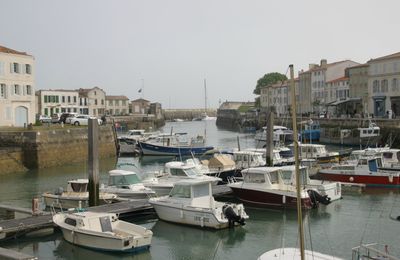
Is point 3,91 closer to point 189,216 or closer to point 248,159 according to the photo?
point 248,159

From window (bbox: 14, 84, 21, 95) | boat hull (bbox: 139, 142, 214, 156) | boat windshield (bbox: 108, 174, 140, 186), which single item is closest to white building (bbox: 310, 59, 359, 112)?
boat hull (bbox: 139, 142, 214, 156)

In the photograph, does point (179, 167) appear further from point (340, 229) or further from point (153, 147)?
point (153, 147)

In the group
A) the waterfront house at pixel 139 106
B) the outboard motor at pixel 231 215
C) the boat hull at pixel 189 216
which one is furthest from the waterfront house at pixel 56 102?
the outboard motor at pixel 231 215

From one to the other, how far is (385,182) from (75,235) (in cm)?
2123

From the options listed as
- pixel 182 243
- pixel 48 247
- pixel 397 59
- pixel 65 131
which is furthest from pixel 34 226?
A: pixel 397 59

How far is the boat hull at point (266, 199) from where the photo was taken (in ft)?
90.0

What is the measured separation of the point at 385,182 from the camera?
113 feet

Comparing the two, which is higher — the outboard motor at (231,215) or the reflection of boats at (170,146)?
the reflection of boats at (170,146)

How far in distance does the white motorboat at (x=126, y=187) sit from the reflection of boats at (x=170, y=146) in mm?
29711

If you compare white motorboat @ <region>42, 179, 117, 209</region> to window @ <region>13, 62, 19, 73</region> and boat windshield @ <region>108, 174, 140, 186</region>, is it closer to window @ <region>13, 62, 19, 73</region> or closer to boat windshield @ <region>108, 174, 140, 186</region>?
boat windshield @ <region>108, 174, 140, 186</region>

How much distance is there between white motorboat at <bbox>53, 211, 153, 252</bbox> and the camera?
2030 centimetres

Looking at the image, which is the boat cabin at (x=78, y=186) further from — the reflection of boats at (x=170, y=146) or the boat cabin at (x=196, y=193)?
the reflection of boats at (x=170, y=146)

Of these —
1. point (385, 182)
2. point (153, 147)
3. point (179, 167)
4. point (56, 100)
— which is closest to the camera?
point (179, 167)

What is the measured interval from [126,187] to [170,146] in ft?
102
